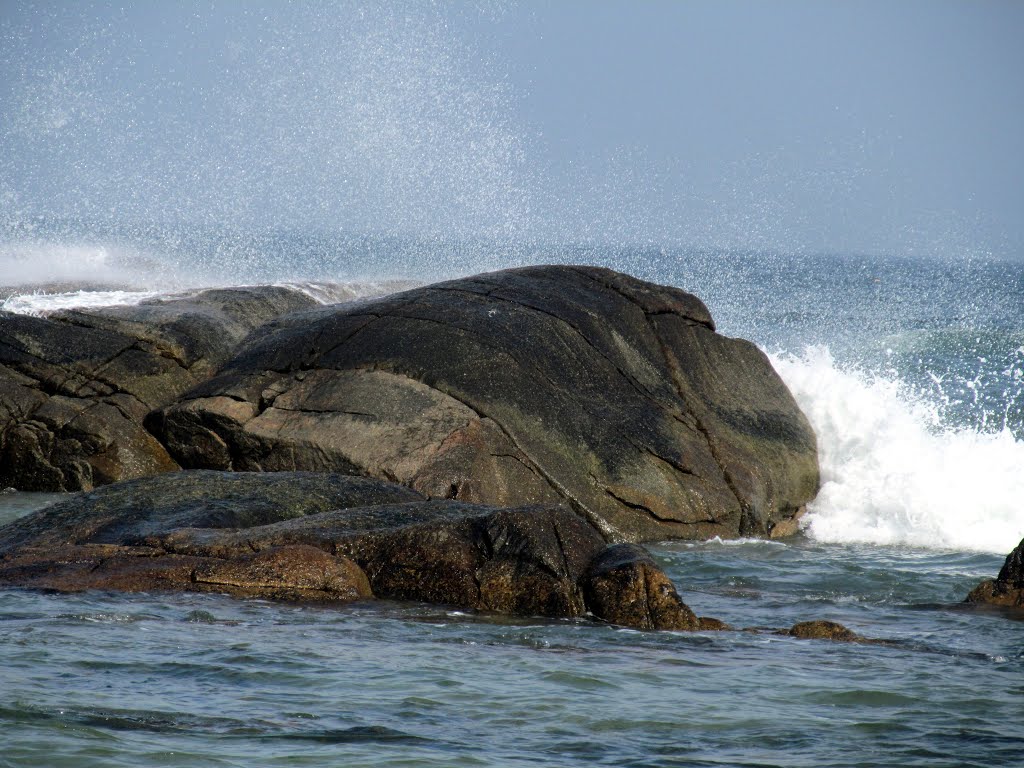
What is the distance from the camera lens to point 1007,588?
814cm

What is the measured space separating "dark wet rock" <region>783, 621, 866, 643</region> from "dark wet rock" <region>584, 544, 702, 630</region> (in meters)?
0.57

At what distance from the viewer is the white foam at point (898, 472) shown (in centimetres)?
1226

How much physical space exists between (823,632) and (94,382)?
7877mm

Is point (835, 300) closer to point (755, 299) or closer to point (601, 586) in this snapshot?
point (755, 299)

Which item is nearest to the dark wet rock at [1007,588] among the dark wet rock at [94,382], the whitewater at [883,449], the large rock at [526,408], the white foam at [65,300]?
the large rock at [526,408]

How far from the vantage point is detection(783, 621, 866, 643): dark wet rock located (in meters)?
7.12

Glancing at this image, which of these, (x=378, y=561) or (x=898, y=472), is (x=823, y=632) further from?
(x=898, y=472)

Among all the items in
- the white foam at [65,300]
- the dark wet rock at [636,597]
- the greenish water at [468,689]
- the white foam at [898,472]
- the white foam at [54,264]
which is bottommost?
the greenish water at [468,689]

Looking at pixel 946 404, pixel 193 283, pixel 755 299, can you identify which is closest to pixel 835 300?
pixel 755 299

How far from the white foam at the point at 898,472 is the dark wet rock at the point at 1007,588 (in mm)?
3544

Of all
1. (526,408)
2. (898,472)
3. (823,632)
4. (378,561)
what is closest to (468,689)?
(378,561)

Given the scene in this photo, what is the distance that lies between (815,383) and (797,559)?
13.9 feet

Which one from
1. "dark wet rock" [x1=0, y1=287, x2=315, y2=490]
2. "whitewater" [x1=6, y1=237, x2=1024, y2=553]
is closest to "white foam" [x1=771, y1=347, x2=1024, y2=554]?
"whitewater" [x1=6, y1=237, x2=1024, y2=553]

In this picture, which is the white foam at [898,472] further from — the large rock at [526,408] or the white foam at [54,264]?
the white foam at [54,264]
